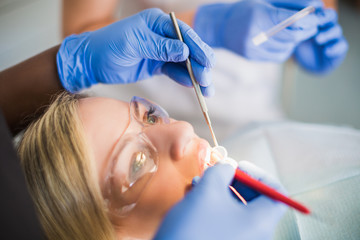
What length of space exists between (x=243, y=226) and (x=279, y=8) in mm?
875

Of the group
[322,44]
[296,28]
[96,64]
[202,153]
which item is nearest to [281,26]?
[296,28]

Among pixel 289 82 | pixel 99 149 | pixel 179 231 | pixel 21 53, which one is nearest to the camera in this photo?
pixel 179 231

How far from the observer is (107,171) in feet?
2.51

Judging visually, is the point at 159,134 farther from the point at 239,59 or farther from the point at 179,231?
Answer: the point at 239,59

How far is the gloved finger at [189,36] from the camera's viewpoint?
2.84ft

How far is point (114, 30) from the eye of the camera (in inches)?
38.4

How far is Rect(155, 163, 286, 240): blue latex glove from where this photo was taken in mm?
608

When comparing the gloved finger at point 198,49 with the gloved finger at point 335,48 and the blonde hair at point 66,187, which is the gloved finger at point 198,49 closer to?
the blonde hair at point 66,187

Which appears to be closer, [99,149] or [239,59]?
[99,149]

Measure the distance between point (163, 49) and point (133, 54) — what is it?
137mm

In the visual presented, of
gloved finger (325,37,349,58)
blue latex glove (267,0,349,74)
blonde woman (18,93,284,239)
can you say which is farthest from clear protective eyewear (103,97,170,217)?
gloved finger (325,37,349,58)

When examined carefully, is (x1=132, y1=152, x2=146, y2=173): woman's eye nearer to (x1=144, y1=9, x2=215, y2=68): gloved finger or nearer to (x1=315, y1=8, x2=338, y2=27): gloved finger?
(x1=144, y1=9, x2=215, y2=68): gloved finger

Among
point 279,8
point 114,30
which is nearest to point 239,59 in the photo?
point 279,8

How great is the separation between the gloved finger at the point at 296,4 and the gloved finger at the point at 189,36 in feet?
1.62
